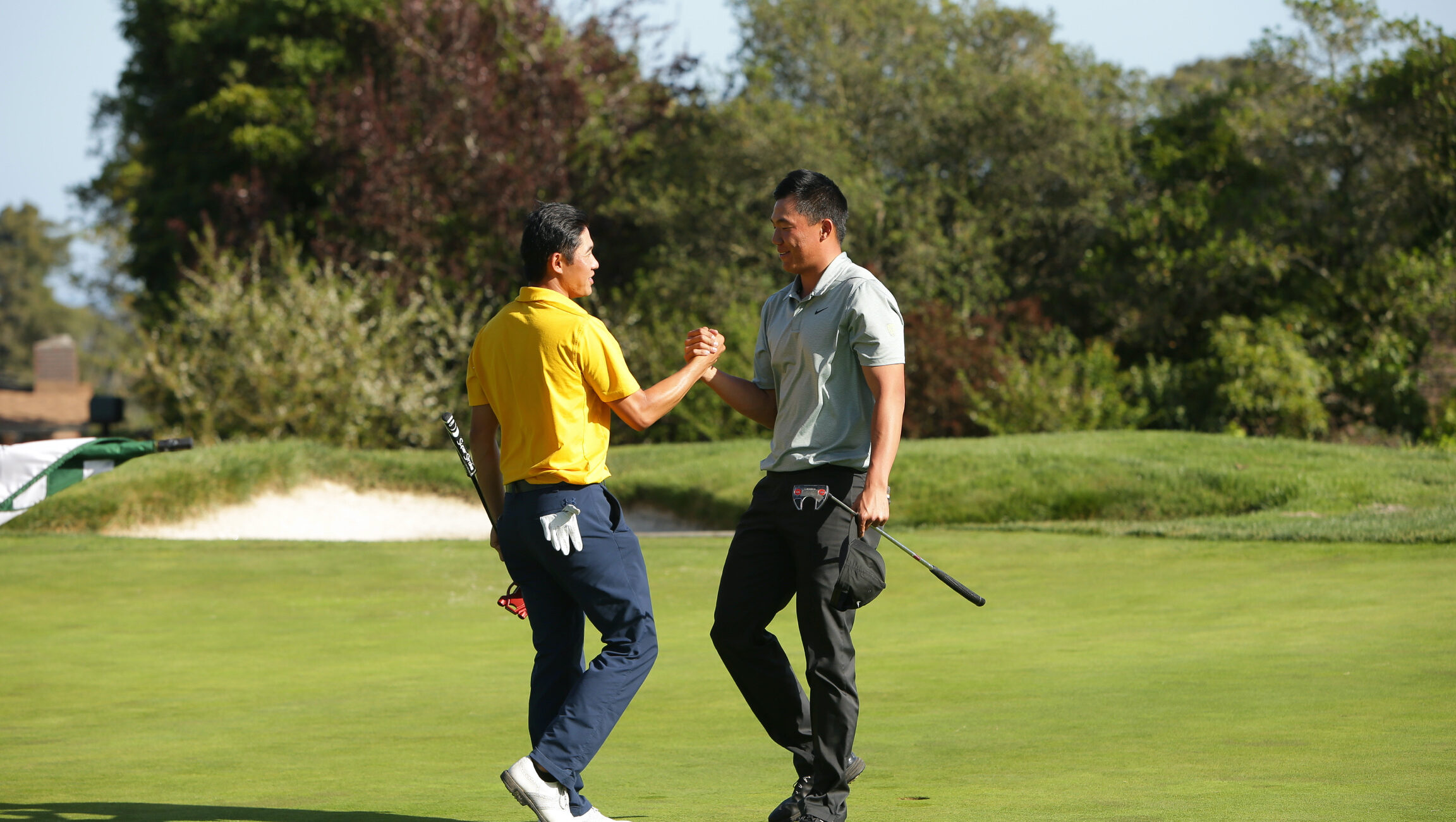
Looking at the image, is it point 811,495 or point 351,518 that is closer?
point 811,495

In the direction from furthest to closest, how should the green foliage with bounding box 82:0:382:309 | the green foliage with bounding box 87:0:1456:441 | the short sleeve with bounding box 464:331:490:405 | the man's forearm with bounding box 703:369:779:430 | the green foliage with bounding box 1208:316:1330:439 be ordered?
1. the green foliage with bounding box 82:0:382:309
2. the green foliage with bounding box 87:0:1456:441
3. the green foliage with bounding box 1208:316:1330:439
4. the man's forearm with bounding box 703:369:779:430
5. the short sleeve with bounding box 464:331:490:405

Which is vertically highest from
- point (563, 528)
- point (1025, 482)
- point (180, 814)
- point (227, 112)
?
point (227, 112)

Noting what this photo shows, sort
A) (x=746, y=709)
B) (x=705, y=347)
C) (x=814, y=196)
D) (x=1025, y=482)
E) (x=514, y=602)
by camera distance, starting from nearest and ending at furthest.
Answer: (x=705, y=347) < (x=814, y=196) < (x=514, y=602) < (x=746, y=709) < (x=1025, y=482)

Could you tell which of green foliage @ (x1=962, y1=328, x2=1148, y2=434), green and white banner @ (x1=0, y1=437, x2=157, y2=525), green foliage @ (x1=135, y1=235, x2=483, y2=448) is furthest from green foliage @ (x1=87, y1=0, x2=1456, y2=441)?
green and white banner @ (x1=0, y1=437, x2=157, y2=525)

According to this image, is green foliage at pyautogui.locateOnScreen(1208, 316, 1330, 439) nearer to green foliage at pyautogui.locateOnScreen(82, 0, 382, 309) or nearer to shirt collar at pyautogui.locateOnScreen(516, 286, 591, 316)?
green foliage at pyautogui.locateOnScreen(82, 0, 382, 309)

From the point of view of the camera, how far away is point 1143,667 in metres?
7.56

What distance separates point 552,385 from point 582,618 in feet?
2.68

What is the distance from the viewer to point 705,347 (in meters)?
4.71

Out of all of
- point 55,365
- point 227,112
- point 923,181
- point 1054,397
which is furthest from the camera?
point 55,365

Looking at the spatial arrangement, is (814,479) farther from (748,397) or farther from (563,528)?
(563,528)

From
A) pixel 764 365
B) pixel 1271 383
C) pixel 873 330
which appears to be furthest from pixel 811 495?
pixel 1271 383

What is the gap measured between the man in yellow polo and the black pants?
1.17 ft

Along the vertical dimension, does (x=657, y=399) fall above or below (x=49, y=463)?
above

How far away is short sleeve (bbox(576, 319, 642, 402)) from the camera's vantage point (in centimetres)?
445
